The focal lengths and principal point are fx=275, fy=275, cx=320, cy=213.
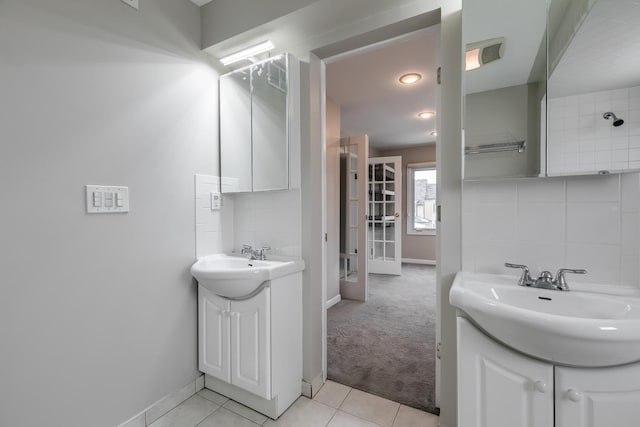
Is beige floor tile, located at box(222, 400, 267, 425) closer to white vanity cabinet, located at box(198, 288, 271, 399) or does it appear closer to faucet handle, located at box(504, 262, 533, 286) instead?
white vanity cabinet, located at box(198, 288, 271, 399)

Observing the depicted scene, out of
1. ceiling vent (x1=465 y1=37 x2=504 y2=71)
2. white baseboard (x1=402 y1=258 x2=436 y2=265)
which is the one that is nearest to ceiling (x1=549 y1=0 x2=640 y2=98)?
ceiling vent (x1=465 y1=37 x2=504 y2=71)

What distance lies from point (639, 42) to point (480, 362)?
4.29 ft

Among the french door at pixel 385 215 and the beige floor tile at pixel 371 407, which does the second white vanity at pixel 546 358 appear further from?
the french door at pixel 385 215

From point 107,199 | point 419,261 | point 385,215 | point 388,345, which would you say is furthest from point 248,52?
point 419,261

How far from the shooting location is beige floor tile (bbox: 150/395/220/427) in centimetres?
152

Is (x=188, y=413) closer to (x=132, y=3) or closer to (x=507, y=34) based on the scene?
(x=132, y=3)

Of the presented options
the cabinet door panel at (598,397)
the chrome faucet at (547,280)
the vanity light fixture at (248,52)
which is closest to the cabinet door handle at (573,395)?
the cabinet door panel at (598,397)

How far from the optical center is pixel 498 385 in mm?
986

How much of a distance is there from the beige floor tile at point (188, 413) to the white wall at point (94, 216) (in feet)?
0.39

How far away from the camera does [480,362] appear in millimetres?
1022

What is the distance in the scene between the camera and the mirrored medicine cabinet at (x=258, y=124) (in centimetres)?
176

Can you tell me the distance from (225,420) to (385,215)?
12.7ft

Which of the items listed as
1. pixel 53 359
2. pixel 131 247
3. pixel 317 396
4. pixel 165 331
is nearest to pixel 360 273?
pixel 317 396

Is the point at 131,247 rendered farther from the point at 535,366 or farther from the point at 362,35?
the point at 535,366
